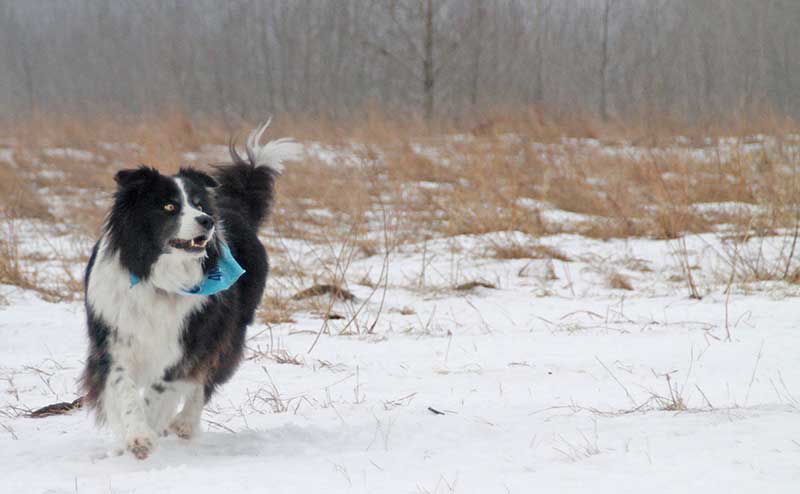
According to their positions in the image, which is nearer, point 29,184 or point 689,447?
point 689,447

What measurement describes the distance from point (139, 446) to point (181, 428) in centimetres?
42

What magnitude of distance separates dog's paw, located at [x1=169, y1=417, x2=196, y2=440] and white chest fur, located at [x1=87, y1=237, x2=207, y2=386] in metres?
0.24

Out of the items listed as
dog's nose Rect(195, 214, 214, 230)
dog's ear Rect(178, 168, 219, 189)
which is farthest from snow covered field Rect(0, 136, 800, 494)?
dog's ear Rect(178, 168, 219, 189)

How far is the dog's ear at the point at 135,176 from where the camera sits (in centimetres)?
333

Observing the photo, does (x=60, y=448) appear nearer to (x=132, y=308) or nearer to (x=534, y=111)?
(x=132, y=308)

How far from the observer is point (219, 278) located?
11.4ft

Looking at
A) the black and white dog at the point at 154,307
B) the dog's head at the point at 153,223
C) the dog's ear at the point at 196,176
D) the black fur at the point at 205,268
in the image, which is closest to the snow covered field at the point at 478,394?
the black and white dog at the point at 154,307

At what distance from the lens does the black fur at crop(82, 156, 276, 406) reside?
336 cm

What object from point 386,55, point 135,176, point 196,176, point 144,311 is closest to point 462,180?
point 386,55

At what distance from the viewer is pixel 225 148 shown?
1546cm

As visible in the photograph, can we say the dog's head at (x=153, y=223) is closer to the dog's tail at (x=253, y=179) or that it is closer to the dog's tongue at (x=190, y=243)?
the dog's tongue at (x=190, y=243)

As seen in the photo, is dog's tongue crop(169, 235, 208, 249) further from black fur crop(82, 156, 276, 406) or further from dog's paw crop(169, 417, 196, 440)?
dog's paw crop(169, 417, 196, 440)

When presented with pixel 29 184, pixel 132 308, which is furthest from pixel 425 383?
pixel 29 184

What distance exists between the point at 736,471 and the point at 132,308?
7.66 feet
